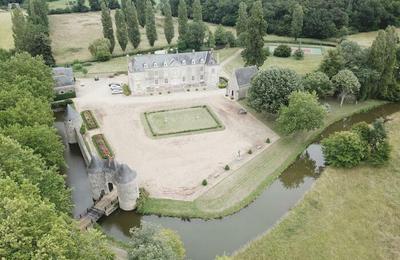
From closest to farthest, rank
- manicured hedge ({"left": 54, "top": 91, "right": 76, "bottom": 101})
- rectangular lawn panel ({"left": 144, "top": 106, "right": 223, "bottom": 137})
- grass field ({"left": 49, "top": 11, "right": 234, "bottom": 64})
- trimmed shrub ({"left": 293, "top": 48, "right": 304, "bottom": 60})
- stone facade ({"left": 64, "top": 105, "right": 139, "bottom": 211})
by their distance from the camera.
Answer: stone facade ({"left": 64, "top": 105, "right": 139, "bottom": 211}), rectangular lawn panel ({"left": 144, "top": 106, "right": 223, "bottom": 137}), manicured hedge ({"left": 54, "top": 91, "right": 76, "bottom": 101}), trimmed shrub ({"left": 293, "top": 48, "right": 304, "bottom": 60}), grass field ({"left": 49, "top": 11, "right": 234, "bottom": 64})

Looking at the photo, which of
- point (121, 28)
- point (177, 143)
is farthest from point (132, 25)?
point (177, 143)

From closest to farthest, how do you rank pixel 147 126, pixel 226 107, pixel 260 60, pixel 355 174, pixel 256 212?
pixel 256 212 < pixel 355 174 < pixel 147 126 < pixel 226 107 < pixel 260 60

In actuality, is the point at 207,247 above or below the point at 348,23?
below

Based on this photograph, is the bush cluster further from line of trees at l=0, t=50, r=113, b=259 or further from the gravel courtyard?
line of trees at l=0, t=50, r=113, b=259

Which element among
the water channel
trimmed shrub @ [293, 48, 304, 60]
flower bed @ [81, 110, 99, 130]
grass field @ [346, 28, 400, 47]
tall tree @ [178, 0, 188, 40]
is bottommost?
the water channel

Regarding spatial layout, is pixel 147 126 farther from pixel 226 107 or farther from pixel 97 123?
pixel 226 107

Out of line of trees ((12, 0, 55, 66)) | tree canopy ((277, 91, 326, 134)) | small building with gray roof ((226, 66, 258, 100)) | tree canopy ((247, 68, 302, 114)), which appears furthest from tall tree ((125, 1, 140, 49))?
tree canopy ((277, 91, 326, 134))

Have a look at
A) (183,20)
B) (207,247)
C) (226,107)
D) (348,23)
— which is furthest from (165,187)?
(348,23)

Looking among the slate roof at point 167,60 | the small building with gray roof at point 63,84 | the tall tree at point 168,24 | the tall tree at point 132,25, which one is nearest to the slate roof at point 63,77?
the small building with gray roof at point 63,84
